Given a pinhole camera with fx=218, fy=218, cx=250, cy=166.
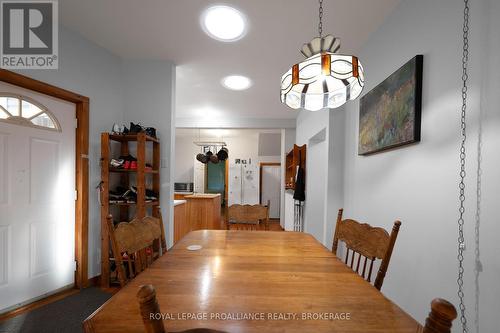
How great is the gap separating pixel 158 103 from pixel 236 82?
1.13 meters

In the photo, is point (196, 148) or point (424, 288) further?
point (196, 148)

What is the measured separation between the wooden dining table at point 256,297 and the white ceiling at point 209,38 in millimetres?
1840

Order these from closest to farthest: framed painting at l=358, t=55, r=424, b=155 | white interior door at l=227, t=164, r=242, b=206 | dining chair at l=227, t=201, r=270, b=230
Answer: framed painting at l=358, t=55, r=424, b=155
dining chair at l=227, t=201, r=270, b=230
white interior door at l=227, t=164, r=242, b=206

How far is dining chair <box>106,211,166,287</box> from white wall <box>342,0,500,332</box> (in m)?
1.69

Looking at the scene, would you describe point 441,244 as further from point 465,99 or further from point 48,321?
point 48,321

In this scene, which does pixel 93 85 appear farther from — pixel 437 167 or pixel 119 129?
pixel 437 167

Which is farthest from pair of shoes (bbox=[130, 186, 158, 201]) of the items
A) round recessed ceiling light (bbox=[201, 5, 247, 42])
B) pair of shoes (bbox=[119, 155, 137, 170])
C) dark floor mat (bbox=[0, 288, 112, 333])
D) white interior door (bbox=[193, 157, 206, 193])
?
white interior door (bbox=[193, 157, 206, 193])

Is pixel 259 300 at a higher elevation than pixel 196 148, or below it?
below

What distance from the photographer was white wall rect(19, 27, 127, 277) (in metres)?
2.07

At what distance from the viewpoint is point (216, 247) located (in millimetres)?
1388

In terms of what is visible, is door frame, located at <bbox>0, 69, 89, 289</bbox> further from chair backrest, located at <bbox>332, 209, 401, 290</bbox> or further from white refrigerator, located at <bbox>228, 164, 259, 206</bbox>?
white refrigerator, located at <bbox>228, 164, 259, 206</bbox>

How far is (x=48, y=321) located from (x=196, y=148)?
5.64 m

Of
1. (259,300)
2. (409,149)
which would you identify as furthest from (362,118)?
(259,300)

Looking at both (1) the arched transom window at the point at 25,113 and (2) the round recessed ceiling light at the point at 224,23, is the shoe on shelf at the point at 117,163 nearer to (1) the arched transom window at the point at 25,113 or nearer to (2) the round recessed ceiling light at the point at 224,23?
(1) the arched transom window at the point at 25,113
